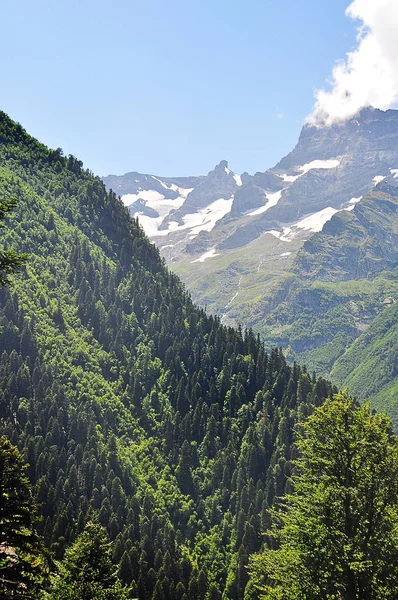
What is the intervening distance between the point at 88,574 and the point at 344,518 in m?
21.6

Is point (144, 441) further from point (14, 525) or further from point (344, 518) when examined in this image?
point (14, 525)

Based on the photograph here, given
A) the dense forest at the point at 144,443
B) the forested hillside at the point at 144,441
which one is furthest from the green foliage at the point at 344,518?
the forested hillside at the point at 144,441

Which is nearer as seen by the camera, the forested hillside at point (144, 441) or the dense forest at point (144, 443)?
the dense forest at point (144, 443)

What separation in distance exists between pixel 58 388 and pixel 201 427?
2184 inches

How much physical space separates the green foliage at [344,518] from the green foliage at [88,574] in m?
13.4

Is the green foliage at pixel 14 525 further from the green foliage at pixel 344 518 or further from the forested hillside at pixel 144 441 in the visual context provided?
the forested hillside at pixel 144 441

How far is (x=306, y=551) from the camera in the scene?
1457 inches

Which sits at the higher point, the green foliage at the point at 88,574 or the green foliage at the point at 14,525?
the green foliage at the point at 14,525

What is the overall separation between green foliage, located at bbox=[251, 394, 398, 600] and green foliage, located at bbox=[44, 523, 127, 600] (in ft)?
44.0

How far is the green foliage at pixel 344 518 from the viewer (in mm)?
34531

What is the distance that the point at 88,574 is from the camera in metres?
40.2

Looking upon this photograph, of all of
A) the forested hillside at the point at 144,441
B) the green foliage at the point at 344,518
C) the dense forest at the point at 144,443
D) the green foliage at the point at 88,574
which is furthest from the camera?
the forested hillside at the point at 144,441

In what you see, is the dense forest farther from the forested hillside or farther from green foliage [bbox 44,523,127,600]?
green foliage [bbox 44,523,127,600]

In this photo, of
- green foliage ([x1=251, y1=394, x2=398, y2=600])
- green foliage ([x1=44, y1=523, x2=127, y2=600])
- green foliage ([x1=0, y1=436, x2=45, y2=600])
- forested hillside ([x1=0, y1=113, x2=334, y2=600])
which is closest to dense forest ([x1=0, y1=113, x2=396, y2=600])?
forested hillside ([x1=0, y1=113, x2=334, y2=600])
